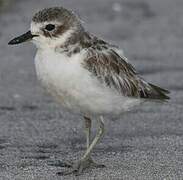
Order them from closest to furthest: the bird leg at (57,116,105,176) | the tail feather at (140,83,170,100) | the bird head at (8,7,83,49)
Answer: the bird head at (8,7,83,49) → the bird leg at (57,116,105,176) → the tail feather at (140,83,170,100)

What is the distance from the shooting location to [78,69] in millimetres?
6723

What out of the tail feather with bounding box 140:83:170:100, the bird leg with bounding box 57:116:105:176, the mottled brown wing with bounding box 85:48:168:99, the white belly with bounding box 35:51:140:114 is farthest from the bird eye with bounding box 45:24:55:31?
the tail feather with bounding box 140:83:170:100

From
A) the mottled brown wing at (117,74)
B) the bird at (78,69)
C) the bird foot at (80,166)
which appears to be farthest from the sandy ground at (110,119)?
the mottled brown wing at (117,74)

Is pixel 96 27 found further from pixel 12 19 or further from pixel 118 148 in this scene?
pixel 118 148

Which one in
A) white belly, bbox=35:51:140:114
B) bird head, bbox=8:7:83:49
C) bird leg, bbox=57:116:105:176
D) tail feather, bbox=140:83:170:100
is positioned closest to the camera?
white belly, bbox=35:51:140:114

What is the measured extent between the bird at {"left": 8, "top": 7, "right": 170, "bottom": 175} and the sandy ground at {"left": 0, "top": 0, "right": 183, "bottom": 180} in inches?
16.1

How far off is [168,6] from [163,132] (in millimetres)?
6354

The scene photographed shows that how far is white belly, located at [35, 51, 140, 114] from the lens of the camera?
6703 millimetres

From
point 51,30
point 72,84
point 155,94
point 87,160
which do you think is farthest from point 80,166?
point 51,30

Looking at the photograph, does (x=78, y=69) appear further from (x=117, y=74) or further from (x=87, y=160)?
(x=87, y=160)

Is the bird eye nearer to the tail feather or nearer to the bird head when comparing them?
the bird head

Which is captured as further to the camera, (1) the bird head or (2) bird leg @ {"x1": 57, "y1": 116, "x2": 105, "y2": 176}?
(2) bird leg @ {"x1": 57, "y1": 116, "x2": 105, "y2": 176}

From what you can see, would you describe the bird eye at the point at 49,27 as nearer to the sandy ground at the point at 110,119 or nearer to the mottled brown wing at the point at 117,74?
the mottled brown wing at the point at 117,74

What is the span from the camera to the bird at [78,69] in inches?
265
